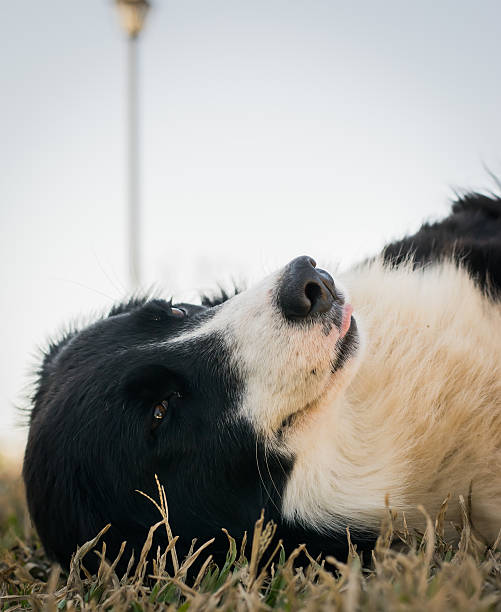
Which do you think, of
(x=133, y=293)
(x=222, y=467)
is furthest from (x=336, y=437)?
(x=133, y=293)

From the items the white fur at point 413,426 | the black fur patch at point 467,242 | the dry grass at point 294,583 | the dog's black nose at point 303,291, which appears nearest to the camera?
the dry grass at point 294,583

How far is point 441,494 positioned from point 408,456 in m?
0.18

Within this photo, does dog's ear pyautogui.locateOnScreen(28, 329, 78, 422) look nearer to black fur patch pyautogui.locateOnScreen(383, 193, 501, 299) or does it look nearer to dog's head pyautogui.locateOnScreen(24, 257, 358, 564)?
dog's head pyautogui.locateOnScreen(24, 257, 358, 564)

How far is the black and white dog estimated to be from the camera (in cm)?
229

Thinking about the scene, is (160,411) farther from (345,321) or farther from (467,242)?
(467,242)

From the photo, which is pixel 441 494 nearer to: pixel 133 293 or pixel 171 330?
pixel 171 330

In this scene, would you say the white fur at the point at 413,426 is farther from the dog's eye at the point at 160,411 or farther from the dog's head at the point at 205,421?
the dog's eye at the point at 160,411

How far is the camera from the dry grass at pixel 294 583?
1.36 m

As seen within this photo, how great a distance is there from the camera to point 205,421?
2309 mm

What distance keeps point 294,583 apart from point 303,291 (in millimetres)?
962

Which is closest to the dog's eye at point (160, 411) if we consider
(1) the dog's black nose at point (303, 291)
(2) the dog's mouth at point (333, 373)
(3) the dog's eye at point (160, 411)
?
(3) the dog's eye at point (160, 411)

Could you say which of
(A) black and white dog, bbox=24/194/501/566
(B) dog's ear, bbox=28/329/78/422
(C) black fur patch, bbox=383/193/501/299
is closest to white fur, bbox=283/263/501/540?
(A) black and white dog, bbox=24/194/501/566

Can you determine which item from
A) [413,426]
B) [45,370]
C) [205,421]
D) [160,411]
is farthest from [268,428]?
[45,370]

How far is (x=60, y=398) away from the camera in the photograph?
247 centimetres
